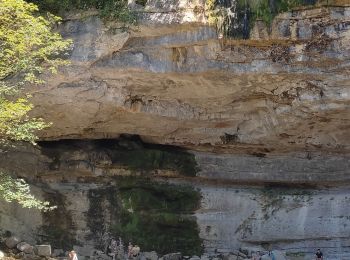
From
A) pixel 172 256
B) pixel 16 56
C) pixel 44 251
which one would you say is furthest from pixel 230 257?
pixel 16 56

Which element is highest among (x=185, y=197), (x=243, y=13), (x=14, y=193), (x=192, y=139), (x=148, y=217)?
(x=243, y=13)

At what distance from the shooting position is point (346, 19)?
502 inches

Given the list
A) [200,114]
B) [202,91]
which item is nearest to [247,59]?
[202,91]

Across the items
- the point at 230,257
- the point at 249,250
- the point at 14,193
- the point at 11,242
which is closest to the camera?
the point at 14,193

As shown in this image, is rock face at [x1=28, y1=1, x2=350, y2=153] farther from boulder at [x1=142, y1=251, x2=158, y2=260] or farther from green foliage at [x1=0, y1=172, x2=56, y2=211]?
boulder at [x1=142, y1=251, x2=158, y2=260]

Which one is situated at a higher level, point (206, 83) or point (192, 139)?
point (206, 83)

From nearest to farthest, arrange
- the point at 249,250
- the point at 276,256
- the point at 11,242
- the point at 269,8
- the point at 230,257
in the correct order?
the point at 269,8
the point at 11,242
the point at 276,256
the point at 230,257
the point at 249,250

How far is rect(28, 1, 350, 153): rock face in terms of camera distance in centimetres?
1302

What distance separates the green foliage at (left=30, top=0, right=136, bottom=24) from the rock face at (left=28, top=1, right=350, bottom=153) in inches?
11.3

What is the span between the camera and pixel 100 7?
13.4 meters

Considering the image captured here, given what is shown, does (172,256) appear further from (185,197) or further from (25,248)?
(25,248)

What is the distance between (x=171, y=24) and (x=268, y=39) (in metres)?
2.36

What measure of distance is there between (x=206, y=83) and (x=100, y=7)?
11.1 ft

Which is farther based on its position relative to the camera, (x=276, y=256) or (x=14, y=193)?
(x=276, y=256)
